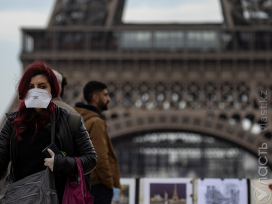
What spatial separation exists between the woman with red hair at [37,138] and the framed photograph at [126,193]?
458cm

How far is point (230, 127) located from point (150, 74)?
437cm

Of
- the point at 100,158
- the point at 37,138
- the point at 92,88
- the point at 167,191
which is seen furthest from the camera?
the point at 167,191

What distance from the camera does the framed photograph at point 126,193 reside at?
8.40 metres

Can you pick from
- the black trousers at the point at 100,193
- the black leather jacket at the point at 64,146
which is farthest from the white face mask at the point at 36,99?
the black trousers at the point at 100,193

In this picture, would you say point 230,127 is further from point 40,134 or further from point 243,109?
point 40,134

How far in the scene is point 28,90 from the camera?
12.5ft

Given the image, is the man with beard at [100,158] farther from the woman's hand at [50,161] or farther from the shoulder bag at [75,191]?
the woman's hand at [50,161]

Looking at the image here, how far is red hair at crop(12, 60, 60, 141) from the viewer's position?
3.73 metres

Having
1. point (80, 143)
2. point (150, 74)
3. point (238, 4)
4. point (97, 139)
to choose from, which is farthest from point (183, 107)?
point (80, 143)

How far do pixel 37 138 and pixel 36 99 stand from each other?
0.86ft

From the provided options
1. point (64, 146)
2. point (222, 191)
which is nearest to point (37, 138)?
point (64, 146)

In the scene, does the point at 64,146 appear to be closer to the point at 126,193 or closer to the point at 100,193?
the point at 100,193

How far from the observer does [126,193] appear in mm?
8430

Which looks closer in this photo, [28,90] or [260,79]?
[28,90]
